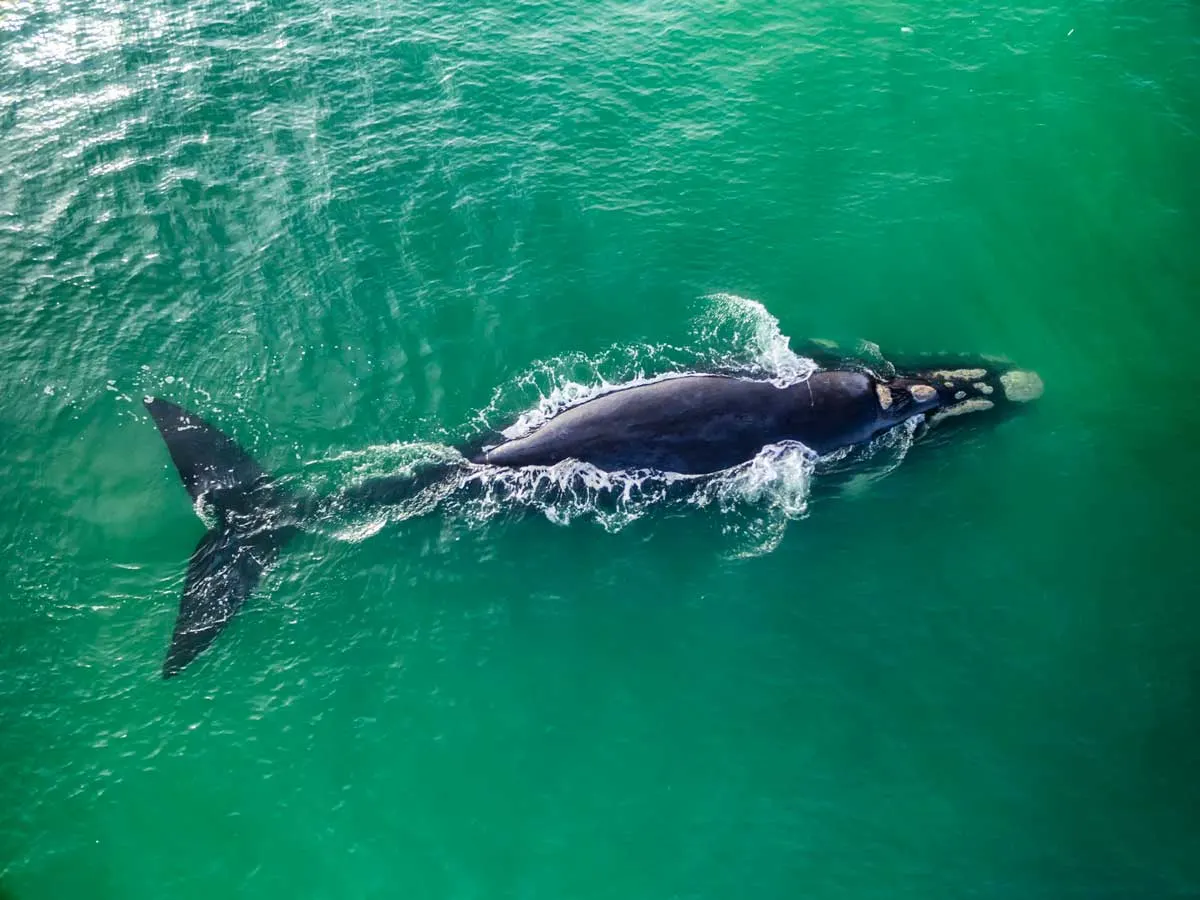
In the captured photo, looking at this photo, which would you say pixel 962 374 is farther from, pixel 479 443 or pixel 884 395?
pixel 479 443

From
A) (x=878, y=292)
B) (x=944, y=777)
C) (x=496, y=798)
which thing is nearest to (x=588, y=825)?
(x=496, y=798)

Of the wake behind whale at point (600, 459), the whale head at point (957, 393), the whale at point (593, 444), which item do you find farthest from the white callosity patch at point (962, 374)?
the wake behind whale at point (600, 459)

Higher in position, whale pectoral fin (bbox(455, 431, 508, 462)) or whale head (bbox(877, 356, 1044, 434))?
whale pectoral fin (bbox(455, 431, 508, 462))

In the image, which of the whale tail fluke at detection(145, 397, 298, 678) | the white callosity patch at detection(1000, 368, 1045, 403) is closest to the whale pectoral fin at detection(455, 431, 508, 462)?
the whale tail fluke at detection(145, 397, 298, 678)

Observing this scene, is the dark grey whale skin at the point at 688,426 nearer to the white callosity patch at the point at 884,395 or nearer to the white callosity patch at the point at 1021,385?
the white callosity patch at the point at 884,395

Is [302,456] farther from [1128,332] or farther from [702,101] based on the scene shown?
[1128,332]

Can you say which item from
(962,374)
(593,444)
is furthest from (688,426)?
(962,374)

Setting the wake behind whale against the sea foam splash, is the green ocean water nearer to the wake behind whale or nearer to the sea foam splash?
the sea foam splash
